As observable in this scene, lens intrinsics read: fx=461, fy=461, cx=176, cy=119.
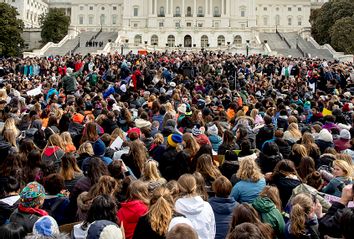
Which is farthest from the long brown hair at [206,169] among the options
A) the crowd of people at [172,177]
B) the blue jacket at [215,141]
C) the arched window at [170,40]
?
the arched window at [170,40]

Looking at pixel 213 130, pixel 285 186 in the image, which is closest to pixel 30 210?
pixel 285 186

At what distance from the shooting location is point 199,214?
24.0 ft

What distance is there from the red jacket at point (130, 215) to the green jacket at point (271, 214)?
1.78 metres

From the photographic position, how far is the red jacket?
23.8ft

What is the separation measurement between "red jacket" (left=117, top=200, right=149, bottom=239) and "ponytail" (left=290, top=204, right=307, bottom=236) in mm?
2256

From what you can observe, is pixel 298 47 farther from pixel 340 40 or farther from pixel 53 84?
pixel 53 84

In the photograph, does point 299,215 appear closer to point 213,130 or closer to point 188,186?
point 188,186

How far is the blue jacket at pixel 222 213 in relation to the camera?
781cm

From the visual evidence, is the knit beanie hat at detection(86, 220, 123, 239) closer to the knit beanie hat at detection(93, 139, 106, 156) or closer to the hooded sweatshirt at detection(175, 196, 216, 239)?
the hooded sweatshirt at detection(175, 196, 216, 239)

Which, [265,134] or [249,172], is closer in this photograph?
[249,172]

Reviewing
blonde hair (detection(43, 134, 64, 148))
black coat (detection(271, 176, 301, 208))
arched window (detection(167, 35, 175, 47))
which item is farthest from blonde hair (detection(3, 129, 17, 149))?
arched window (detection(167, 35, 175, 47))

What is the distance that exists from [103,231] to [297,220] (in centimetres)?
272

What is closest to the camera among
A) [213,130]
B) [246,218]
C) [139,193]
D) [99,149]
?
[246,218]

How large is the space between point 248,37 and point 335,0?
19.1 m
